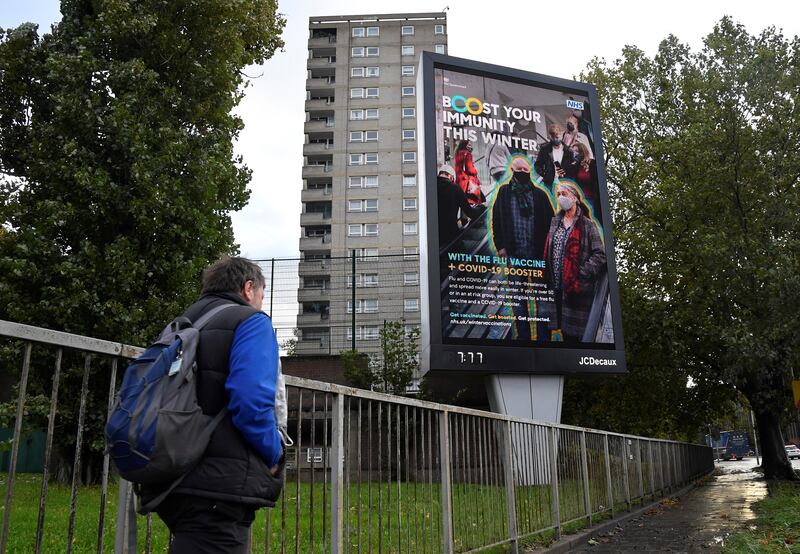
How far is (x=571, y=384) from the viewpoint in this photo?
83.8ft

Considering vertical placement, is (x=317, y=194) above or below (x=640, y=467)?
above

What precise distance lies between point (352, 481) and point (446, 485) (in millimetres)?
1484

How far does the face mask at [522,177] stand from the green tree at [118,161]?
6.66 meters

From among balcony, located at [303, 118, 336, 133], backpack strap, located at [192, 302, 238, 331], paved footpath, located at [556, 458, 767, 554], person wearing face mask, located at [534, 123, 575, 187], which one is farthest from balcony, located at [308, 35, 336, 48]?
backpack strap, located at [192, 302, 238, 331]

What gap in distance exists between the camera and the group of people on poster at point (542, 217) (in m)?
16.1

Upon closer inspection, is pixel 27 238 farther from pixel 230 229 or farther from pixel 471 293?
pixel 471 293

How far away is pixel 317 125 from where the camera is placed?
221ft

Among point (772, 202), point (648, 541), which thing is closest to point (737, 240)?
point (772, 202)

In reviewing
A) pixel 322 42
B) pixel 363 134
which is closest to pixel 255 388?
pixel 363 134

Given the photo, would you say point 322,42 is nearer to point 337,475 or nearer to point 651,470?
point 651,470

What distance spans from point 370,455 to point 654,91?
26566 millimetres

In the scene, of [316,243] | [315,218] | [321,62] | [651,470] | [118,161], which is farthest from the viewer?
[321,62]

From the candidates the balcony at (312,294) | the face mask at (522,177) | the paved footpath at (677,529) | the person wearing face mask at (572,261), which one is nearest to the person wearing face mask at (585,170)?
the person wearing face mask at (572,261)

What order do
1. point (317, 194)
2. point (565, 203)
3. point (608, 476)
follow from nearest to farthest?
point (608, 476) → point (565, 203) → point (317, 194)
